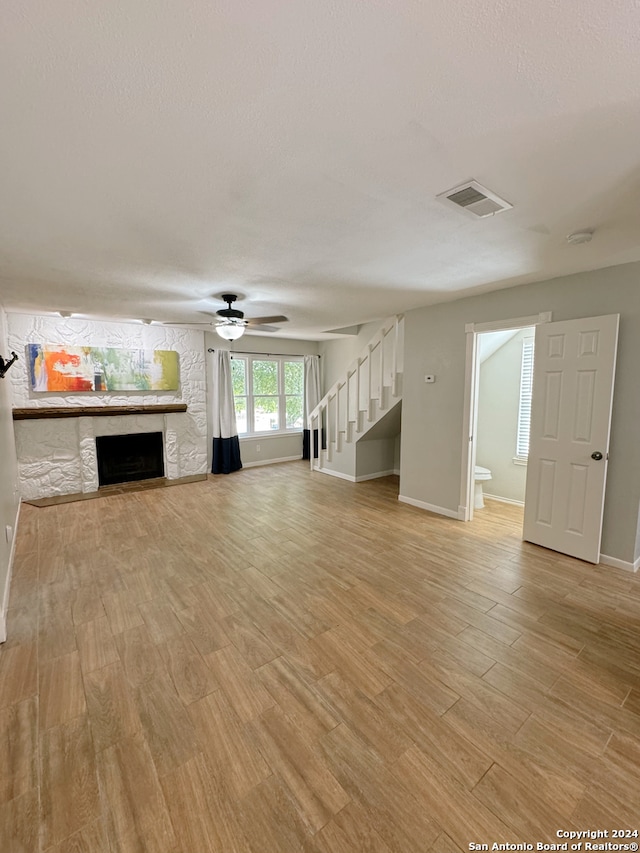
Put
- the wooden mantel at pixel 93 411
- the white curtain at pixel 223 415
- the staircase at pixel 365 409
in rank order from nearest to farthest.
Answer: the wooden mantel at pixel 93 411, the staircase at pixel 365 409, the white curtain at pixel 223 415

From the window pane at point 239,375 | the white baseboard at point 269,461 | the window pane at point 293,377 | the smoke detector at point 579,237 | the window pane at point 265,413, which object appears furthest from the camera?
the window pane at point 293,377

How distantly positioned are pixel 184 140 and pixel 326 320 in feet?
12.5

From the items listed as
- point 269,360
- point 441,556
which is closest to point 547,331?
point 441,556

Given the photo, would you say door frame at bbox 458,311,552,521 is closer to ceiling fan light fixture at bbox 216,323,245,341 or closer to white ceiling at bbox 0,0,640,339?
white ceiling at bbox 0,0,640,339

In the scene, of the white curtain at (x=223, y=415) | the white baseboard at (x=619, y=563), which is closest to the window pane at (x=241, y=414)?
the white curtain at (x=223, y=415)

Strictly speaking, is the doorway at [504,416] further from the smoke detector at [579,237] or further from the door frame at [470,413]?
the smoke detector at [579,237]

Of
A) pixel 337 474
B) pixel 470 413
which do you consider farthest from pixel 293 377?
pixel 470 413

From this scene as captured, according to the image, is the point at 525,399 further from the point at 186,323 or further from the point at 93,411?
the point at 93,411

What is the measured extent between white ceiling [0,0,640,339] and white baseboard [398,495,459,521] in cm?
287

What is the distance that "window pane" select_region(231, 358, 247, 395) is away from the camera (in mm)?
6797

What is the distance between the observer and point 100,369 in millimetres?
5359

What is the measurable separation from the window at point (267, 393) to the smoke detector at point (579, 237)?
17.9 feet

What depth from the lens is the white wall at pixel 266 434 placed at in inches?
254

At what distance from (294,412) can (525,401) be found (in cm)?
441
